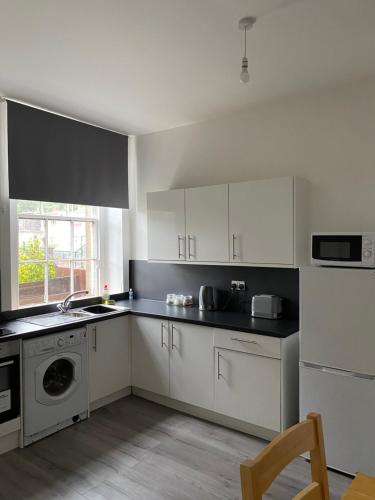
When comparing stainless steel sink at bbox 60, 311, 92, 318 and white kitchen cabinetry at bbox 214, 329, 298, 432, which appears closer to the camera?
white kitchen cabinetry at bbox 214, 329, 298, 432

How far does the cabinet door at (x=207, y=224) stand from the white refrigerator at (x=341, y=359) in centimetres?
89

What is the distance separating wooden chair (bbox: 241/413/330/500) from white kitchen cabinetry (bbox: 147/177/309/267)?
1.73 meters

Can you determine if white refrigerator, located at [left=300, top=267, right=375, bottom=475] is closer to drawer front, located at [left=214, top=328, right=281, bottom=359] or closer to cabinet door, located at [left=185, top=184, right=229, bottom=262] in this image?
drawer front, located at [left=214, top=328, right=281, bottom=359]

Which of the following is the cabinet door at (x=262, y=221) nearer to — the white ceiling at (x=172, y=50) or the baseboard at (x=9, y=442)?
the white ceiling at (x=172, y=50)

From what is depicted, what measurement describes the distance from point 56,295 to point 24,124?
5.20 ft

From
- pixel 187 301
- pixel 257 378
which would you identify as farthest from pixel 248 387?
pixel 187 301

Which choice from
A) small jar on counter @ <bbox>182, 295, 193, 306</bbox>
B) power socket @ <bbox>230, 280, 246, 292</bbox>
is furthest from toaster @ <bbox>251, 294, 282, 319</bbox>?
small jar on counter @ <bbox>182, 295, 193, 306</bbox>

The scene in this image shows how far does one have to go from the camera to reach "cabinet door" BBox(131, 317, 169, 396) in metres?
3.39

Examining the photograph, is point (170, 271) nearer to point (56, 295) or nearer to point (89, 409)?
point (56, 295)

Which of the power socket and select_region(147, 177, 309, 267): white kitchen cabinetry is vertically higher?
select_region(147, 177, 309, 267): white kitchen cabinetry

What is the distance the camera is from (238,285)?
3.46 metres

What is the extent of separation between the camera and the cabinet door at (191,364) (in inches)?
122

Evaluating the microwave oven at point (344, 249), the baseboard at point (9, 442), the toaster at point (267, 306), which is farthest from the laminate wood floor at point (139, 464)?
the microwave oven at point (344, 249)

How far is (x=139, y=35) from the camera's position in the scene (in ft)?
7.00
